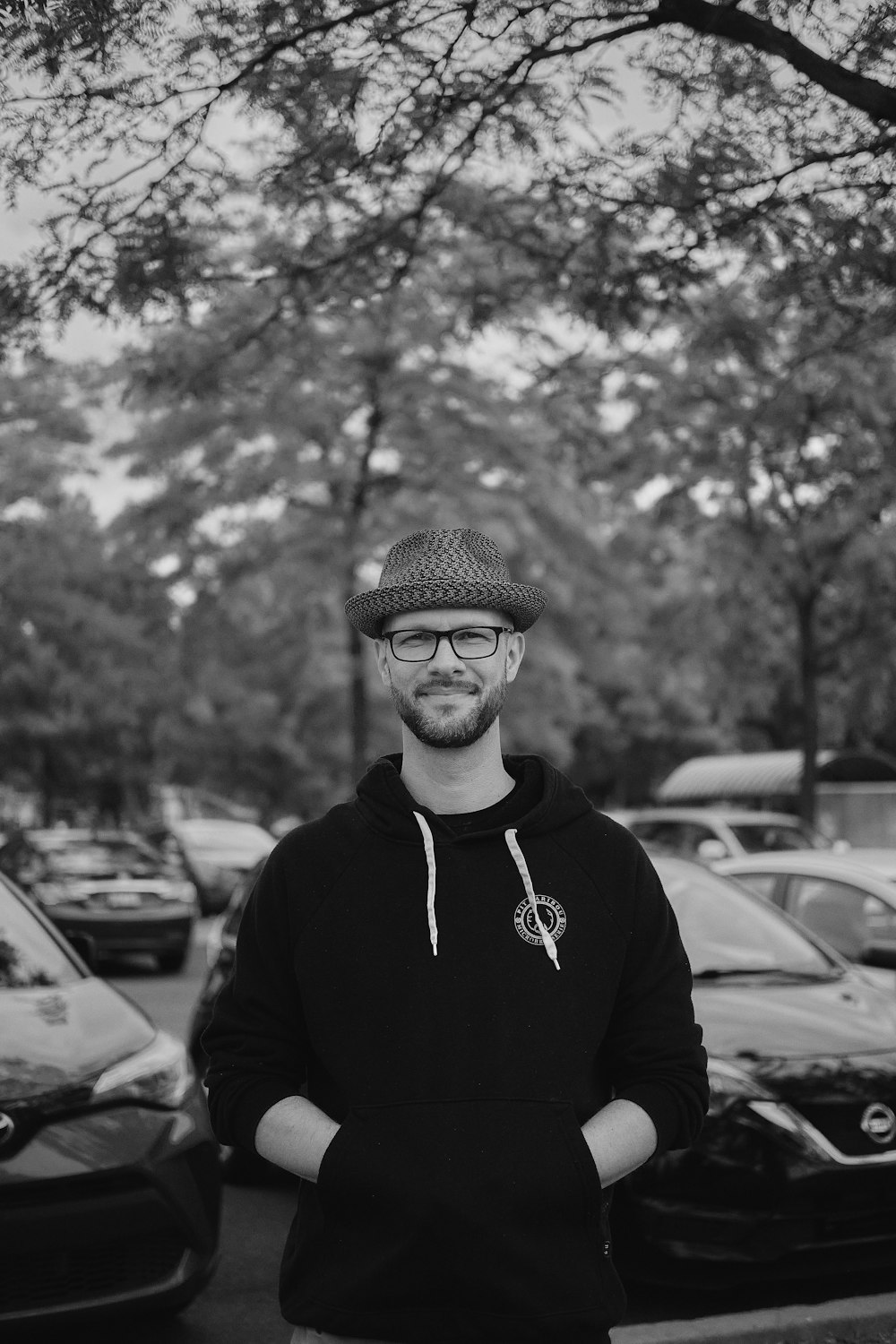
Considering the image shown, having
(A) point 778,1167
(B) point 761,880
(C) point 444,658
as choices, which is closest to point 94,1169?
(A) point 778,1167

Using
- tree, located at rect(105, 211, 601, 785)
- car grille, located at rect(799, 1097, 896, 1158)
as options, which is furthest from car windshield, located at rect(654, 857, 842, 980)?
tree, located at rect(105, 211, 601, 785)

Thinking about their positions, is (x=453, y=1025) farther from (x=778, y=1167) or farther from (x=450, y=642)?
(x=778, y=1167)

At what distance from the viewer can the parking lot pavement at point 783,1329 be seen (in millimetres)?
4297

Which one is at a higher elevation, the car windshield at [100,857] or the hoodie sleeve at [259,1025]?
the hoodie sleeve at [259,1025]

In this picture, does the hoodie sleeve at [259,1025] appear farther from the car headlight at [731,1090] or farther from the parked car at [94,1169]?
the car headlight at [731,1090]

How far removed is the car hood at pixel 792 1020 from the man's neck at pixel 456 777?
10.5 feet

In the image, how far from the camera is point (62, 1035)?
4734 mm

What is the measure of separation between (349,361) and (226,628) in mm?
5558

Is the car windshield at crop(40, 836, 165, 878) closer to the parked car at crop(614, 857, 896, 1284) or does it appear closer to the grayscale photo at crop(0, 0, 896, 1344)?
the grayscale photo at crop(0, 0, 896, 1344)

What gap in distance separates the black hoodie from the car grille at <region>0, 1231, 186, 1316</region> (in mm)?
2073

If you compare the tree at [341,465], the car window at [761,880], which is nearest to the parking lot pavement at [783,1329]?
the car window at [761,880]

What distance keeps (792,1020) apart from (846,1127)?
0.55 meters

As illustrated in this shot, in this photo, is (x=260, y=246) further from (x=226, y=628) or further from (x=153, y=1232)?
(x=226, y=628)

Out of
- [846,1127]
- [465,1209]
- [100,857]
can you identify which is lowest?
[100,857]
